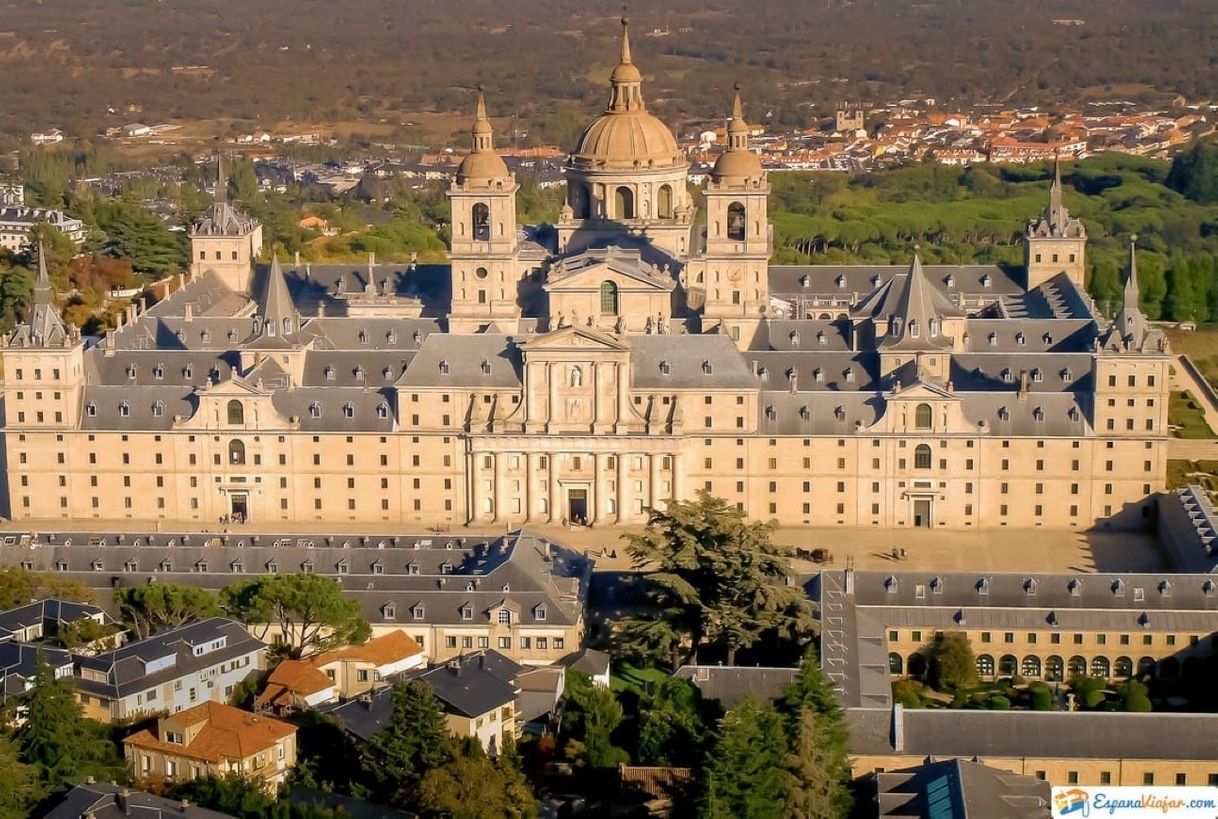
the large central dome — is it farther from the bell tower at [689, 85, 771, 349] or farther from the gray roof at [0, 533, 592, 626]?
the gray roof at [0, 533, 592, 626]

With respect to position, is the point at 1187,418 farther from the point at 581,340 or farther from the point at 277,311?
the point at 277,311

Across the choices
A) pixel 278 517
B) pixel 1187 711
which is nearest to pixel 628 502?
pixel 278 517

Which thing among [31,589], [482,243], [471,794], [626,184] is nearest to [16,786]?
[471,794]

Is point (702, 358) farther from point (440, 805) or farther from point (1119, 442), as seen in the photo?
point (440, 805)

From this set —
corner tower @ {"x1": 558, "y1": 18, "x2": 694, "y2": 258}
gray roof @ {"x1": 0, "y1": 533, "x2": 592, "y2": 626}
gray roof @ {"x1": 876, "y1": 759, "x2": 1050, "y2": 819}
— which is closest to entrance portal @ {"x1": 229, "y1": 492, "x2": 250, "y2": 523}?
gray roof @ {"x1": 0, "y1": 533, "x2": 592, "y2": 626}

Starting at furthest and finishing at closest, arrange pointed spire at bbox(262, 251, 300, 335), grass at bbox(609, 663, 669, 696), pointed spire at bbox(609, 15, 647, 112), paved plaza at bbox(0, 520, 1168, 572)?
pointed spire at bbox(609, 15, 647, 112) < pointed spire at bbox(262, 251, 300, 335) < paved plaza at bbox(0, 520, 1168, 572) < grass at bbox(609, 663, 669, 696)

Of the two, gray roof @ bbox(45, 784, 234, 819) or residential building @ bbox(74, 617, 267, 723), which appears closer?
gray roof @ bbox(45, 784, 234, 819)

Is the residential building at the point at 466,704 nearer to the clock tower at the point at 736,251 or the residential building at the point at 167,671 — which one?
the residential building at the point at 167,671
